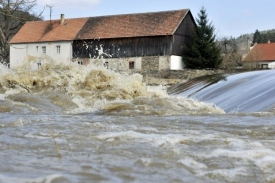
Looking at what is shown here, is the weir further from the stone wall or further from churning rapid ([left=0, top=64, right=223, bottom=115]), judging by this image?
the stone wall

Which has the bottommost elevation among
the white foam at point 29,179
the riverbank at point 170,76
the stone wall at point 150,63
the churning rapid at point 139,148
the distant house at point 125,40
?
the riverbank at point 170,76

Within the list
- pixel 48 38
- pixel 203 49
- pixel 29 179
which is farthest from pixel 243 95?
pixel 48 38

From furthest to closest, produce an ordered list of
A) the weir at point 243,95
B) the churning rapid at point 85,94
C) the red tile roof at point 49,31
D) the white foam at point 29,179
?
the red tile roof at point 49,31 < the weir at point 243,95 < the churning rapid at point 85,94 < the white foam at point 29,179

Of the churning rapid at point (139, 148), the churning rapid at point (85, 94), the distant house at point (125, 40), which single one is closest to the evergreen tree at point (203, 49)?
the distant house at point (125, 40)

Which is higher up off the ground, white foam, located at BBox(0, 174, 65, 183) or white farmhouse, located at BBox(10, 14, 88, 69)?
white farmhouse, located at BBox(10, 14, 88, 69)

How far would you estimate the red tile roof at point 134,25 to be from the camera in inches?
→ 1560

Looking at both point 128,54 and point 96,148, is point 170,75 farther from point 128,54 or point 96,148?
point 96,148

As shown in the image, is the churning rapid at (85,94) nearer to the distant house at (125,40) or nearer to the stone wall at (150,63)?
the distant house at (125,40)

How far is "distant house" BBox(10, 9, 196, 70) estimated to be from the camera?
39.6 m

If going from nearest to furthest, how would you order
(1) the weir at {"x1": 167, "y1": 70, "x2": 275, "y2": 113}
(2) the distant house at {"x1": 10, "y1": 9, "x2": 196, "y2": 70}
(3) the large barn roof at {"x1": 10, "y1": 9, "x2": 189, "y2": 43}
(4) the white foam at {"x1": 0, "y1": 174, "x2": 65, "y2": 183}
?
(4) the white foam at {"x1": 0, "y1": 174, "x2": 65, "y2": 183}
(1) the weir at {"x1": 167, "y1": 70, "x2": 275, "y2": 113}
(2) the distant house at {"x1": 10, "y1": 9, "x2": 196, "y2": 70}
(3) the large barn roof at {"x1": 10, "y1": 9, "x2": 189, "y2": 43}

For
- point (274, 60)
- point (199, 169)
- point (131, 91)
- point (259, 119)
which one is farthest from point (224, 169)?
point (274, 60)

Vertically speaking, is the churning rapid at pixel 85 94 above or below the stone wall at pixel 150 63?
below

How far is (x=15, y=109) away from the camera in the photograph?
28.0ft

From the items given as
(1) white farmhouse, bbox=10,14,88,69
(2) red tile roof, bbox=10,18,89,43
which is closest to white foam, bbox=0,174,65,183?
(1) white farmhouse, bbox=10,14,88,69
